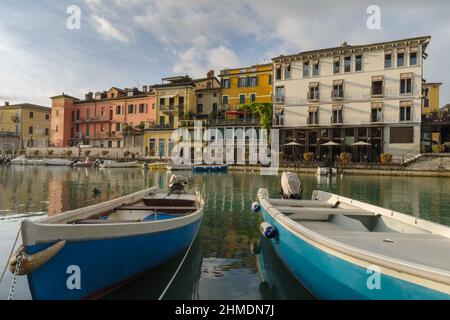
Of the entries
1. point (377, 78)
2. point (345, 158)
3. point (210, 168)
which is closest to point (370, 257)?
point (210, 168)

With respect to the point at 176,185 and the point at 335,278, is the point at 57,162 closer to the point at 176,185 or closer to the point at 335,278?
the point at 176,185

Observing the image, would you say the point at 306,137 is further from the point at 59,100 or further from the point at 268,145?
the point at 59,100

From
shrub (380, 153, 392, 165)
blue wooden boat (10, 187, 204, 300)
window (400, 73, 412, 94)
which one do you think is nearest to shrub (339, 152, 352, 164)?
shrub (380, 153, 392, 165)

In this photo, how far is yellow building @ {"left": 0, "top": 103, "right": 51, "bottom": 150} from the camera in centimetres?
7481

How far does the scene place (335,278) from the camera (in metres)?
4.28

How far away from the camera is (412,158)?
37.1 meters

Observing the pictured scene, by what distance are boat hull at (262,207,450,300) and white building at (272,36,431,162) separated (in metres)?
38.2

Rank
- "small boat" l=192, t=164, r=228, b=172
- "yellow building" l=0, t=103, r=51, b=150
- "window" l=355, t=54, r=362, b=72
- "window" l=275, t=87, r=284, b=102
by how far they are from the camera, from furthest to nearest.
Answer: "yellow building" l=0, t=103, r=51, b=150
"window" l=275, t=87, r=284, b=102
"window" l=355, t=54, r=362, b=72
"small boat" l=192, t=164, r=228, b=172

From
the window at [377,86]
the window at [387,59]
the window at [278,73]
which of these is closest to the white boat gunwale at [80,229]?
the window at [377,86]

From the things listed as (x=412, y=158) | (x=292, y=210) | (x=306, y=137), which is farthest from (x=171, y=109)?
(x=292, y=210)

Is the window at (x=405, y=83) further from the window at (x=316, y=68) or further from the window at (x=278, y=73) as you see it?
the window at (x=278, y=73)

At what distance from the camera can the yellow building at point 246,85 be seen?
167 ft

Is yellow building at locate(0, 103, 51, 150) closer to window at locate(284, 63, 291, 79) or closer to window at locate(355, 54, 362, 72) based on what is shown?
window at locate(284, 63, 291, 79)
